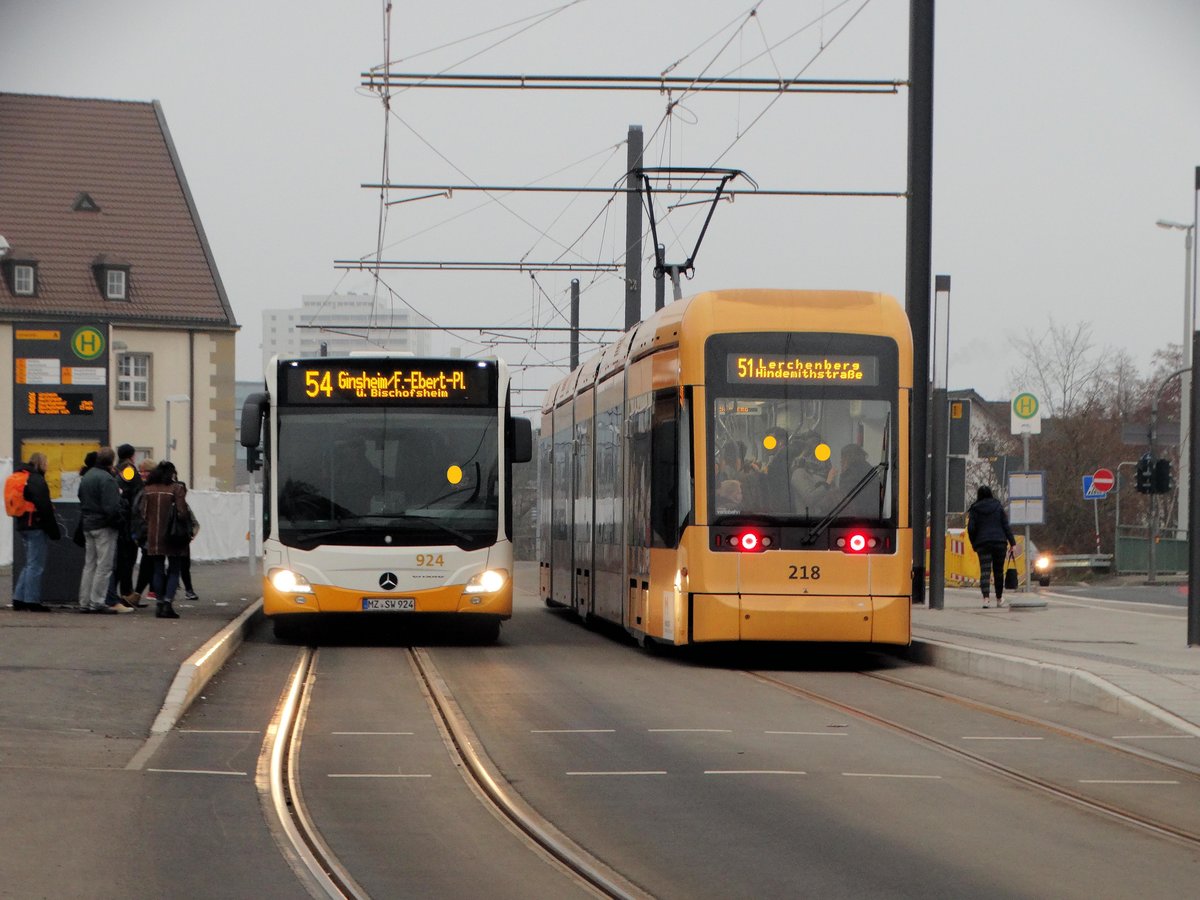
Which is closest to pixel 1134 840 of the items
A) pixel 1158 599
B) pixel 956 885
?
pixel 956 885

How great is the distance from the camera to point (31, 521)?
20656mm

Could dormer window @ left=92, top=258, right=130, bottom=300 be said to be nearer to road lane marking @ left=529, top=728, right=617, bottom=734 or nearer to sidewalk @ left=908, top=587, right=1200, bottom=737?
sidewalk @ left=908, top=587, right=1200, bottom=737

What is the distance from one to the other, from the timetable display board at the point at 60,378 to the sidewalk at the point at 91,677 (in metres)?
2.14

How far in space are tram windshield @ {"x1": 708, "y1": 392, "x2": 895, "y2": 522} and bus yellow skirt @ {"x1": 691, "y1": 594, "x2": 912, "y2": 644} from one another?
718mm

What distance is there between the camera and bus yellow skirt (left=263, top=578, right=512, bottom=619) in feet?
61.3

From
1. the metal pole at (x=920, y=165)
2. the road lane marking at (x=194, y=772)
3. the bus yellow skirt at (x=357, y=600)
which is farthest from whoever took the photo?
the metal pole at (x=920, y=165)

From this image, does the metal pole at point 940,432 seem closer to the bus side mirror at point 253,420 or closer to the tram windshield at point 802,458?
the tram windshield at point 802,458

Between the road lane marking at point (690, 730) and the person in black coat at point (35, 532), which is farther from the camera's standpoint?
the person in black coat at point (35, 532)

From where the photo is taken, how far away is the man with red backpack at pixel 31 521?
2045 cm

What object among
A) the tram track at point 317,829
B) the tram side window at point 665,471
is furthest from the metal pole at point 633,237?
the tram track at point 317,829

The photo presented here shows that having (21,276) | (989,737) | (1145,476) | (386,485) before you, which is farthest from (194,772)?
(21,276)

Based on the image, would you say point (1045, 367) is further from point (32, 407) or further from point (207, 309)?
→ point (32, 407)

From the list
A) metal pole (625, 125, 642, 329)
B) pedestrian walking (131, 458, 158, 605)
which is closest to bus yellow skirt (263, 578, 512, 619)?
pedestrian walking (131, 458, 158, 605)

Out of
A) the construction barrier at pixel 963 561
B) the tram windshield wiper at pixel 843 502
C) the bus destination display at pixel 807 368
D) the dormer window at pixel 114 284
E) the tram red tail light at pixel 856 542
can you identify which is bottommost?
the construction barrier at pixel 963 561
